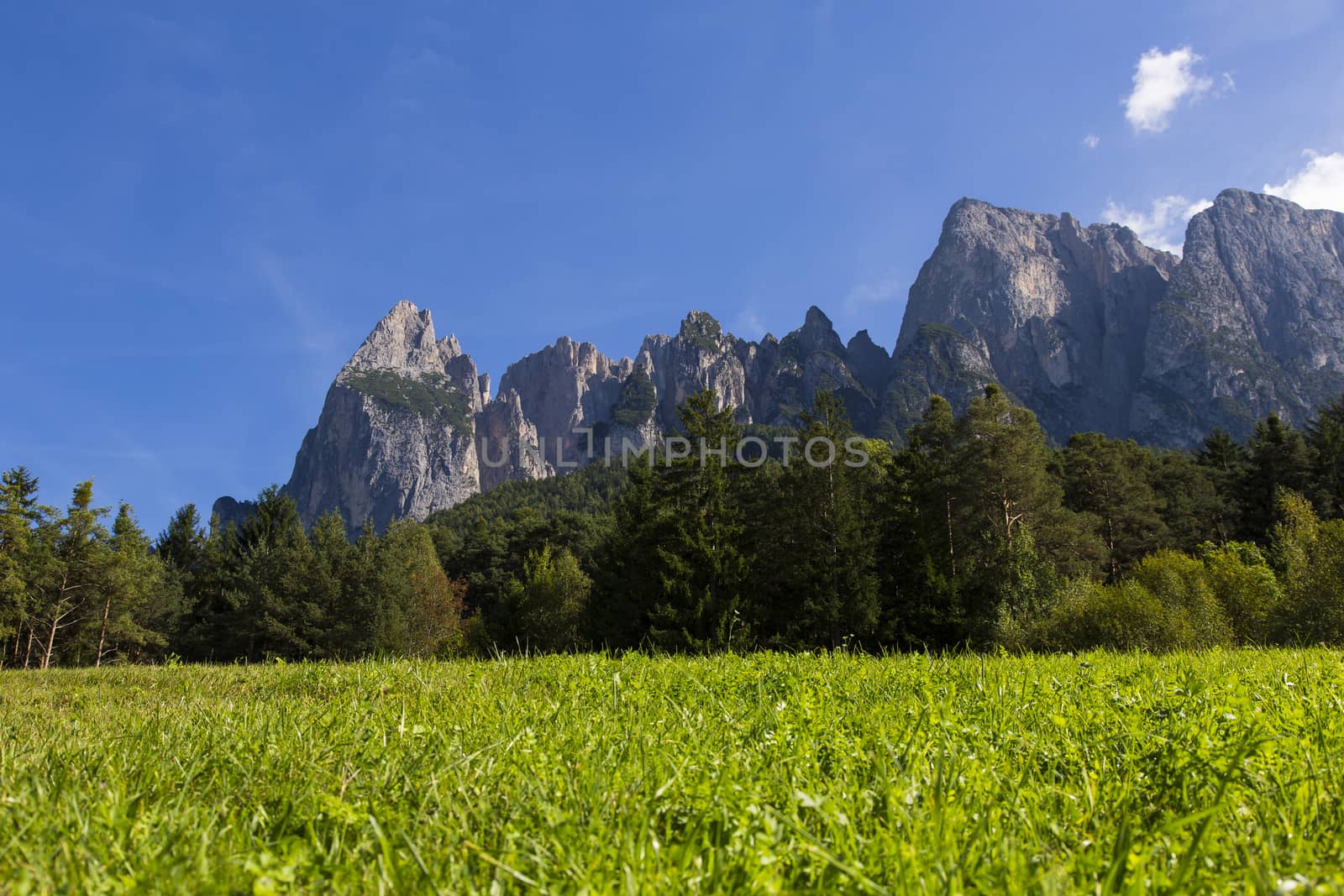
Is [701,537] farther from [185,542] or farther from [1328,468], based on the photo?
[185,542]

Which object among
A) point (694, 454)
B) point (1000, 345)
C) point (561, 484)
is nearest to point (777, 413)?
point (1000, 345)

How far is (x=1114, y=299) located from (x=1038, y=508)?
19231 centimetres

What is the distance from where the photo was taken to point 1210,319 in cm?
17138

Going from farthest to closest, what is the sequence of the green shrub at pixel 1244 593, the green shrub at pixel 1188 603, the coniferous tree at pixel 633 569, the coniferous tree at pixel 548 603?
the coniferous tree at pixel 548 603 < the coniferous tree at pixel 633 569 < the green shrub at pixel 1244 593 < the green shrub at pixel 1188 603

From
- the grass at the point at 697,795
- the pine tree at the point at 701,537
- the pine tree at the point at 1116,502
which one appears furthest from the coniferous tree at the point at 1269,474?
the grass at the point at 697,795

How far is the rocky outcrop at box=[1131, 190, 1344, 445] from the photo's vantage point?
15912 centimetres

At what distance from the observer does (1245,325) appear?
175 metres

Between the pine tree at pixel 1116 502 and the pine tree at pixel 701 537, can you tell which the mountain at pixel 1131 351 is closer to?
the pine tree at pixel 1116 502

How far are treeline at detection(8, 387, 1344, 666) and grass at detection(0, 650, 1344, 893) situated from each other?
16.3m

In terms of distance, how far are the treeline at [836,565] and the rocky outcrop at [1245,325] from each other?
12901 centimetres

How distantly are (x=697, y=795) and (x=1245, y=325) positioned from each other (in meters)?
227

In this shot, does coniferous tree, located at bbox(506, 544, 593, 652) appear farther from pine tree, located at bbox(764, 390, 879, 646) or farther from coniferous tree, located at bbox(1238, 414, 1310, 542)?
coniferous tree, located at bbox(1238, 414, 1310, 542)

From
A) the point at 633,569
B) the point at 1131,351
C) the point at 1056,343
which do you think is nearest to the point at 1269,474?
the point at 633,569

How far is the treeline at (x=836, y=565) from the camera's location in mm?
24656
